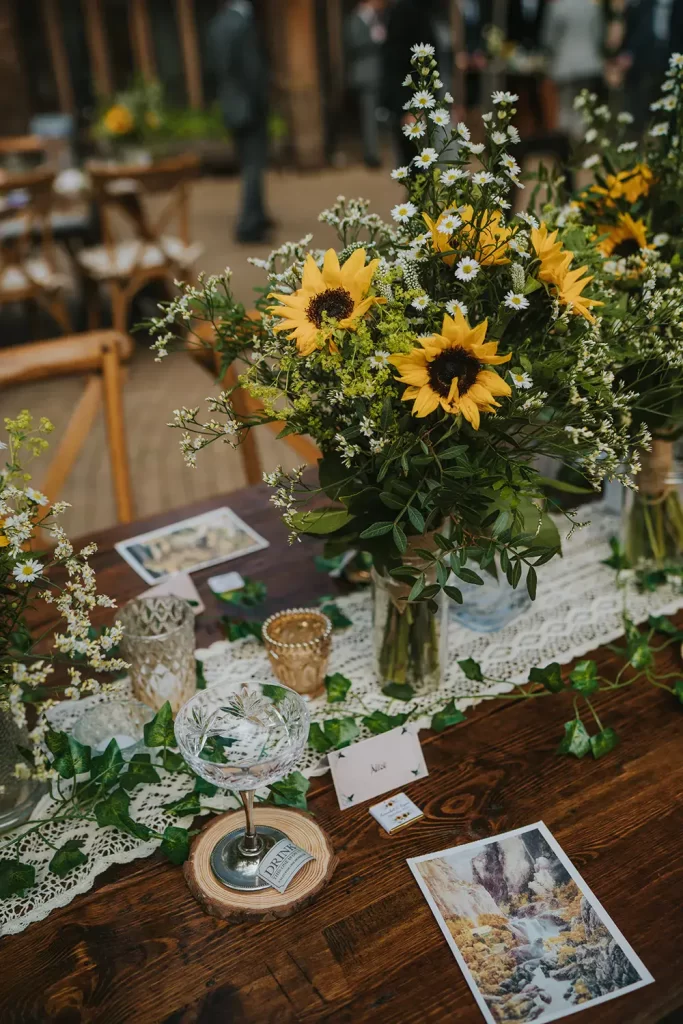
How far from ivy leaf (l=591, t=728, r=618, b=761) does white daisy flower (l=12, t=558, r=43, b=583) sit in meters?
0.64

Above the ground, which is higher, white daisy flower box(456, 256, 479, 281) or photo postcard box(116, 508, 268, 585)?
white daisy flower box(456, 256, 479, 281)

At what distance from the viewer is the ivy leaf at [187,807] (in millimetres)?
965

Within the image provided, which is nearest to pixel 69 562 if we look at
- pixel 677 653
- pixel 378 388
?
pixel 378 388

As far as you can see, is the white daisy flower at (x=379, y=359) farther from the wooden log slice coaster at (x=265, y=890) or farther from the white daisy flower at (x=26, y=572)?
the wooden log slice coaster at (x=265, y=890)

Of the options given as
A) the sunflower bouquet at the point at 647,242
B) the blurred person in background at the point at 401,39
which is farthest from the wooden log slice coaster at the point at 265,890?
the blurred person in background at the point at 401,39

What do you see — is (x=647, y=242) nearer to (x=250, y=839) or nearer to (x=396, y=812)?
(x=396, y=812)

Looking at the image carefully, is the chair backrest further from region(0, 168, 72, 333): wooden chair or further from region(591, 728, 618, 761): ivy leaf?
region(591, 728, 618, 761): ivy leaf

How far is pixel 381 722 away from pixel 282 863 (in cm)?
23

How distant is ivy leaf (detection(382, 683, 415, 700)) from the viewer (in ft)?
3.72

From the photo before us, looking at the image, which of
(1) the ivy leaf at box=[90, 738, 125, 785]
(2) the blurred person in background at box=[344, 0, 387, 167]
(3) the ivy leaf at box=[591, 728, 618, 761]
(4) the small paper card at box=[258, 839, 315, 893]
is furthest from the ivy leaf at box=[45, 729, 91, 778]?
(2) the blurred person in background at box=[344, 0, 387, 167]

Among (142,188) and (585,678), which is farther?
(142,188)

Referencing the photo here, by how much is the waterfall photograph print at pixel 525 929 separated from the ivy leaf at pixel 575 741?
0.36 ft

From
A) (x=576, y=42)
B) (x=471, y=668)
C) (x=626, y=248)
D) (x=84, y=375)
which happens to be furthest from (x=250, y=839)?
(x=576, y=42)

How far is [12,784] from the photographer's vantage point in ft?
3.22
